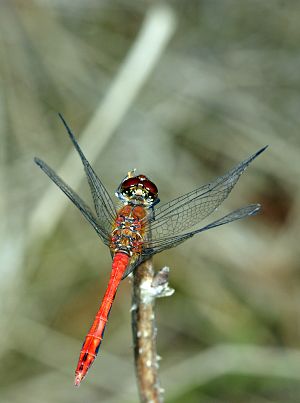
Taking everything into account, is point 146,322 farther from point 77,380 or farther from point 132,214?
point 132,214

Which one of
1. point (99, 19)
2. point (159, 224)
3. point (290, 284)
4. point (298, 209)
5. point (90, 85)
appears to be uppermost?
point (99, 19)

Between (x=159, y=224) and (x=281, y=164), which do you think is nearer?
(x=159, y=224)

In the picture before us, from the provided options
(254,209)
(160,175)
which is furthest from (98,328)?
(160,175)

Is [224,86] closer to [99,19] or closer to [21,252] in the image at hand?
[99,19]

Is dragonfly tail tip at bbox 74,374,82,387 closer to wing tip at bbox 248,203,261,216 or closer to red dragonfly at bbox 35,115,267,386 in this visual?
red dragonfly at bbox 35,115,267,386

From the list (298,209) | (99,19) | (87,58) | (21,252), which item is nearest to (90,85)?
(87,58)

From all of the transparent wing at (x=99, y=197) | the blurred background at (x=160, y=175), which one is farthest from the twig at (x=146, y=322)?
the blurred background at (x=160, y=175)

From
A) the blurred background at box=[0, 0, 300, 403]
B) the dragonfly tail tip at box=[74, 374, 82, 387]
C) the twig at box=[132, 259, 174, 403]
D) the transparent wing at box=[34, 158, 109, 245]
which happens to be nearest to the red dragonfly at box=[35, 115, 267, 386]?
the transparent wing at box=[34, 158, 109, 245]

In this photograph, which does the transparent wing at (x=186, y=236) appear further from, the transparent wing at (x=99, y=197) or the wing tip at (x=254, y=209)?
the transparent wing at (x=99, y=197)
